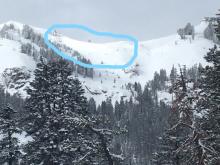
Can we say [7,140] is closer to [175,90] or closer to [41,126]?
[41,126]

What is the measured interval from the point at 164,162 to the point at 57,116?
1422 cm

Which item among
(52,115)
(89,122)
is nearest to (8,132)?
(52,115)

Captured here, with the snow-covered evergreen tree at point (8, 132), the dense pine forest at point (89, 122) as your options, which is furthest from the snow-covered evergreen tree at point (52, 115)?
the snow-covered evergreen tree at point (8, 132)

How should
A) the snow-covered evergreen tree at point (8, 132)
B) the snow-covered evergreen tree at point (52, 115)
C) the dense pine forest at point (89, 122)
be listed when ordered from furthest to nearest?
the snow-covered evergreen tree at point (8, 132) < the snow-covered evergreen tree at point (52, 115) < the dense pine forest at point (89, 122)

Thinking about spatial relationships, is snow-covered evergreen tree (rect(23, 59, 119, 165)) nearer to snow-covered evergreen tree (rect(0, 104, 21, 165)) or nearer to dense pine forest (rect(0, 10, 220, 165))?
dense pine forest (rect(0, 10, 220, 165))

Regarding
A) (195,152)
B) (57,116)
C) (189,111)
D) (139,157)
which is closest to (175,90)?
(189,111)

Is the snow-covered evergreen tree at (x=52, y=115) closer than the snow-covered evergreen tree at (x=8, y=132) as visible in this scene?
Yes

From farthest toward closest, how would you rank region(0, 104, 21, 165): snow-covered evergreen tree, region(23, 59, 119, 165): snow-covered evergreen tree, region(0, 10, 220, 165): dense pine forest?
region(0, 104, 21, 165): snow-covered evergreen tree < region(23, 59, 119, 165): snow-covered evergreen tree < region(0, 10, 220, 165): dense pine forest

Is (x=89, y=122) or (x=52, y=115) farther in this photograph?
(x=52, y=115)

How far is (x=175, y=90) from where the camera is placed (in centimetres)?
1472

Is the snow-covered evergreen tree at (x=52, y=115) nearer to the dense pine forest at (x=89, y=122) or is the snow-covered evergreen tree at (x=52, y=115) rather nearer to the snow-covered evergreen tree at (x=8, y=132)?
the dense pine forest at (x=89, y=122)

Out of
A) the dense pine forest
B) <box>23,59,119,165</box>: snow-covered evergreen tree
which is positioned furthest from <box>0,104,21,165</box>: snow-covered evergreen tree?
<box>23,59,119,165</box>: snow-covered evergreen tree

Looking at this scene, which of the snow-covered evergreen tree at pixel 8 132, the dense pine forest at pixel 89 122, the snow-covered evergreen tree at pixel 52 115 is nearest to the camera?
the dense pine forest at pixel 89 122

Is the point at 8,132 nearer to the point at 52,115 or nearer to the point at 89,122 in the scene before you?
the point at 52,115
